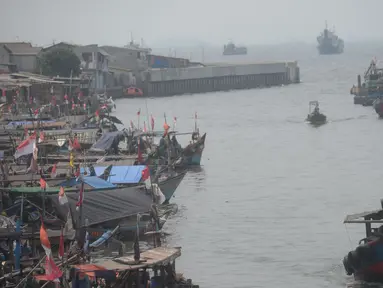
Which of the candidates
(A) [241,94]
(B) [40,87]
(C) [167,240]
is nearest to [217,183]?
(C) [167,240]

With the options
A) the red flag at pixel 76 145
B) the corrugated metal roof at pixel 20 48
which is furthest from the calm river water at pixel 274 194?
the corrugated metal roof at pixel 20 48

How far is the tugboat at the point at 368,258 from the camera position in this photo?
2528cm

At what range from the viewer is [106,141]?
41.5m

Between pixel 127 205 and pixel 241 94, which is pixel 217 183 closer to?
pixel 127 205

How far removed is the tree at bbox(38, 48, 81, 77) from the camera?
75.9 m

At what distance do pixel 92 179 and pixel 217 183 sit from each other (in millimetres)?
13126

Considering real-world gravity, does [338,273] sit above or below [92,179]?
below

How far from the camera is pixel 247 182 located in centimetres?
4356

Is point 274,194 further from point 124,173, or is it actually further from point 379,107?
point 379,107

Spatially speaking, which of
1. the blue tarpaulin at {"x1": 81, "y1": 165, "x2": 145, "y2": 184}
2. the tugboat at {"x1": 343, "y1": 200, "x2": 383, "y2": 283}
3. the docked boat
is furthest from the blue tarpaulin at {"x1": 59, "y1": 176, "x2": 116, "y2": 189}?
the docked boat

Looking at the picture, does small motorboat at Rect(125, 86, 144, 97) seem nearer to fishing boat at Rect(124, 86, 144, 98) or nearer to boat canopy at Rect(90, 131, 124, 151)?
fishing boat at Rect(124, 86, 144, 98)

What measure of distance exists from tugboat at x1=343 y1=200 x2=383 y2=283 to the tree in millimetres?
51300

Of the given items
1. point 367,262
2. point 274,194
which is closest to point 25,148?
point 274,194

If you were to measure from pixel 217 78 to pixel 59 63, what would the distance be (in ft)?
83.7
